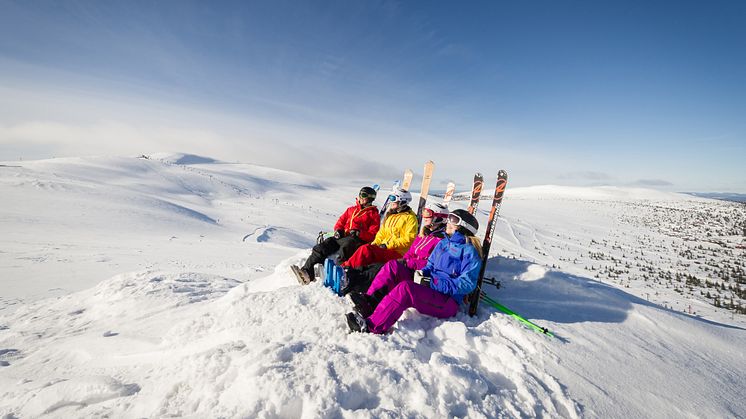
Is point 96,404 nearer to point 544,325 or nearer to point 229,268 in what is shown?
point 544,325

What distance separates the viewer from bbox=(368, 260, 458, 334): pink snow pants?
12.3 feet

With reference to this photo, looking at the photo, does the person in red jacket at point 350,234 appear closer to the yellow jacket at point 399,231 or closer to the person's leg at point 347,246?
the person's leg at point 347,246

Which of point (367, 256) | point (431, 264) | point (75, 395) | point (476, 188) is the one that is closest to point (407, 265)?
point (431, 264)

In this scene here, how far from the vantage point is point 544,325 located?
4191 mm

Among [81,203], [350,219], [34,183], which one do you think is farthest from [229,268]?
[34,183]

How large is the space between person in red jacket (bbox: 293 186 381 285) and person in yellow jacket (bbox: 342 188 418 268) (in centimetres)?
35

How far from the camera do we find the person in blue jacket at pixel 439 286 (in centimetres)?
374

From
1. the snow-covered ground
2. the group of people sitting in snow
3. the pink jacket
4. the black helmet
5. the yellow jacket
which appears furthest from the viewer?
the black helmet

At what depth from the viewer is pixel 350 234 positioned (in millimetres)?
6527

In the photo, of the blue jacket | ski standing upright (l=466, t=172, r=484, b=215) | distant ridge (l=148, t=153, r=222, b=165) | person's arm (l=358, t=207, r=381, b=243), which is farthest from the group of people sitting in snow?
distant ridge (l=148, t=153, r=222, b=165)

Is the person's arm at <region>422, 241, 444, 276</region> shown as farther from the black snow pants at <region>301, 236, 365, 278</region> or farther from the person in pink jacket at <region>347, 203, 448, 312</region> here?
the black snow pants at <region>301, 236, 365, 278</region>

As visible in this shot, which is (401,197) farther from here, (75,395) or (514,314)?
(75,395)

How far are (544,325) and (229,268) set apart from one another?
8.97 metres

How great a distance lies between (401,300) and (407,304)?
0.37 ft
